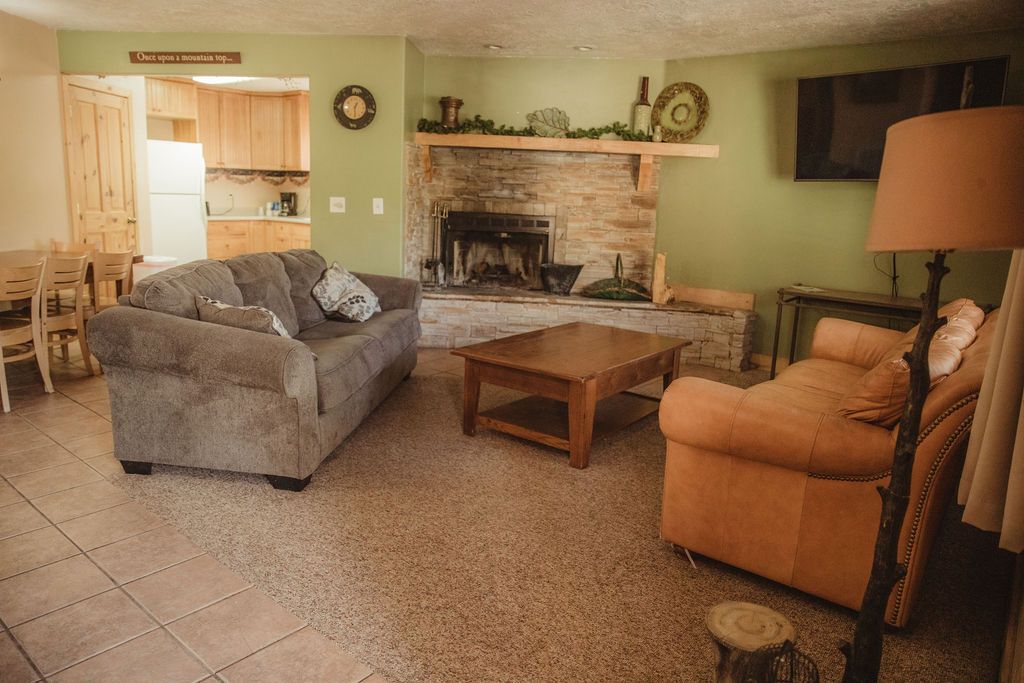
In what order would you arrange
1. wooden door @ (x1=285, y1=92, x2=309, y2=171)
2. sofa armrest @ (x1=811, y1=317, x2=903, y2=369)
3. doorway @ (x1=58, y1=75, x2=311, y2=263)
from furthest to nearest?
wooden door @ (x1=285, y1=92, x2=309, y2=171)
doorway @ (x1=58, y1=75, x2=311, y2=263)
sofa armrest @ (x1=811, y1=317, x2=903, y2=369)

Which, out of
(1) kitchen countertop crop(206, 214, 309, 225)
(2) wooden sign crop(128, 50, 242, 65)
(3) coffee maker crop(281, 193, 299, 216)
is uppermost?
(2) wooden sign crop(128, 50, 242, 65)

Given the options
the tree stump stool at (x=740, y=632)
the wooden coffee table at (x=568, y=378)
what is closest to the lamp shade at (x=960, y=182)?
the tree stump stool at (x=740, y=632)

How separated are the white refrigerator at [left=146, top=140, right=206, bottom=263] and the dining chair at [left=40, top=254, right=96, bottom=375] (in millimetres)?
2932

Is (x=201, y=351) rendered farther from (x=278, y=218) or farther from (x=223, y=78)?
(x=278, y=218)

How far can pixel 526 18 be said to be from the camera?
15.4 feet

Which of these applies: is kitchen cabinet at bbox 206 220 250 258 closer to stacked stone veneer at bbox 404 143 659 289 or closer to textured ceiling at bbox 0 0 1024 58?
textured ceiling at bbox 0 0 1024 58

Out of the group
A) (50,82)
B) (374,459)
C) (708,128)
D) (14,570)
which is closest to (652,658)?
(374,459)

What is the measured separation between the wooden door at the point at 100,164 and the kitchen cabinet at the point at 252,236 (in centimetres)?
175

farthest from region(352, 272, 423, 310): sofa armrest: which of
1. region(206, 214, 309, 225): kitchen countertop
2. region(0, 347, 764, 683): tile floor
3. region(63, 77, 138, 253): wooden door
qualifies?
region(206, 214, 309, 225): kitchen countertop

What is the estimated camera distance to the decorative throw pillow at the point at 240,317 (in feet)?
10.1

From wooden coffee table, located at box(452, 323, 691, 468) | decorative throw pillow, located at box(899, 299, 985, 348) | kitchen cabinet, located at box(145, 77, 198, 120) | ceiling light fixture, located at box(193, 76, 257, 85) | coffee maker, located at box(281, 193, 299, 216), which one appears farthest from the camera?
coffee maker, located at box(281, 193, 299, 216)

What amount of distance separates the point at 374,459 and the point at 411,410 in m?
0.81

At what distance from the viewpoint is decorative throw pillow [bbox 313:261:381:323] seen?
4.47 meters

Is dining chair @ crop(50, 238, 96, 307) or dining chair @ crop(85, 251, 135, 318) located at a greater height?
dining chair @ crop(50, 238, 96, 307)
